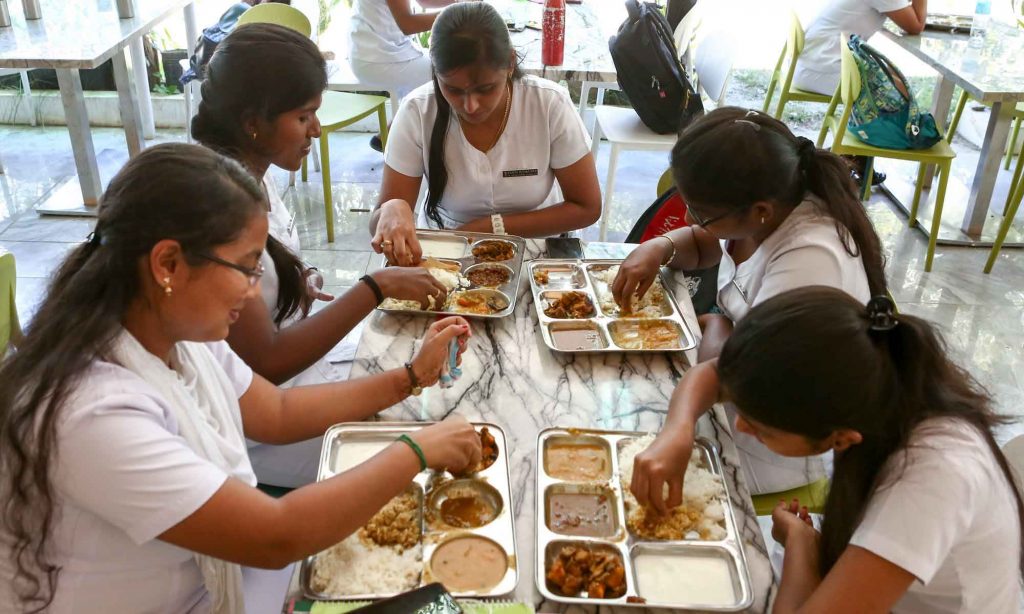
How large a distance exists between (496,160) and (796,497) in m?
1.44

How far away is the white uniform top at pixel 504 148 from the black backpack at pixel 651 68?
4.24 feet

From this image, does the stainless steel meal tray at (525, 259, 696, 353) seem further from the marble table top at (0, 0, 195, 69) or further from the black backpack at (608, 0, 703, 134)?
the marble table top at (0, 0, 195, 69)

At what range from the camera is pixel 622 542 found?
4.76 feet

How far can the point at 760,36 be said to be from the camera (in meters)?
6.05

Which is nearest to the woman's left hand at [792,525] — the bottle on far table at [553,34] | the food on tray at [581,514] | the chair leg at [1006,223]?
the food on tray at [581,514]

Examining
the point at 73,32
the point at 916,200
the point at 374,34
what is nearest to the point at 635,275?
the point at 374,34

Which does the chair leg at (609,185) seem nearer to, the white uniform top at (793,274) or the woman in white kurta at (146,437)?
the white uniform top at (793,274)

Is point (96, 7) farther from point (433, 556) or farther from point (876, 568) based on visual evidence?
point (876, 568)

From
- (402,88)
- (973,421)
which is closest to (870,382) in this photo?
(973,421)

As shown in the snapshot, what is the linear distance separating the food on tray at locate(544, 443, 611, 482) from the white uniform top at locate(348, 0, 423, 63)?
11.1 feet

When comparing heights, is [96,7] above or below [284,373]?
above

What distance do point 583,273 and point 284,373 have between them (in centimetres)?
88

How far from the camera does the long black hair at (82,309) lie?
47.6 inches

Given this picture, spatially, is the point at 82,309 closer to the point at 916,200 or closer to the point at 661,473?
the point at 661,473
